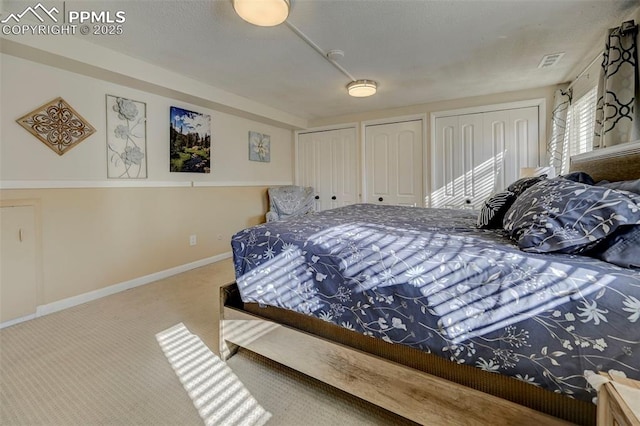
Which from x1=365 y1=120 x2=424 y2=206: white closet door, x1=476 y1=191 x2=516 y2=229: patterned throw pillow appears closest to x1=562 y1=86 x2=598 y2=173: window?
x1=365 y1=120 x2=424 y2=206: white closet door

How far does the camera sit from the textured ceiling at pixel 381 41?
1.96m

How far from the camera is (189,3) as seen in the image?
188cm

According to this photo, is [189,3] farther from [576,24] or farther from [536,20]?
[576,24]

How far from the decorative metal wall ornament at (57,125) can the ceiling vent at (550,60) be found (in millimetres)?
4454

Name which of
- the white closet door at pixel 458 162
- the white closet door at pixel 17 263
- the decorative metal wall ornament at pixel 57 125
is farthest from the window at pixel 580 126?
the white closet door at pixel 17 263

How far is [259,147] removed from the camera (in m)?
4.54

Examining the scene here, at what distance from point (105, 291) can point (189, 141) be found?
190 cm

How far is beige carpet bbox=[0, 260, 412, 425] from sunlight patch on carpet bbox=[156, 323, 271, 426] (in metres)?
0.03

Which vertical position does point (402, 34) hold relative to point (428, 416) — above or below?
above

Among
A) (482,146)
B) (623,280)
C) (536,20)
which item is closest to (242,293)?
(623,280)

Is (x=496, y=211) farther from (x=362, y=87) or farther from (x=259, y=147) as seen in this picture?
(x=259, y=147)

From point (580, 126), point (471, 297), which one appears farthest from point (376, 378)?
point (580, 126)

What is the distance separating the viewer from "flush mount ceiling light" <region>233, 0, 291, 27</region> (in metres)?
1.73

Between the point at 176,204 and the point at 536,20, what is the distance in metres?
3.92
